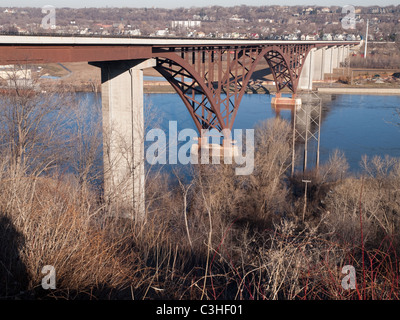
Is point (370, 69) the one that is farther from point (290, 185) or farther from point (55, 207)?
point (55, 207)

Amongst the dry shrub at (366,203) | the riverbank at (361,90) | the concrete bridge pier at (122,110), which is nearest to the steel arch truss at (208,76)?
the concrete bridge pier at (122,110)

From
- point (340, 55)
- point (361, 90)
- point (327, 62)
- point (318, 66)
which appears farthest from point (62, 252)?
point (340, 55)

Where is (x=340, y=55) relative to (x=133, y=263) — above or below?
above

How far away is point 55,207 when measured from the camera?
11.9 ft

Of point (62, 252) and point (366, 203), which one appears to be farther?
point (366, 203)

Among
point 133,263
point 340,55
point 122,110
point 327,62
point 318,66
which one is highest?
point 340,55

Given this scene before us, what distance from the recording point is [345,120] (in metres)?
27.5

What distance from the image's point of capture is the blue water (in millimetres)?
20234

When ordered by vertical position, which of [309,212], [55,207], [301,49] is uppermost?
[301,49]

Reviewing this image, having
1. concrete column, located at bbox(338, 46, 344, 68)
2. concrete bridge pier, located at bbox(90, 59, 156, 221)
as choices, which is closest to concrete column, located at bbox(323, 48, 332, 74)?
concrete column, located at bbox(338, 46, 344, 68)

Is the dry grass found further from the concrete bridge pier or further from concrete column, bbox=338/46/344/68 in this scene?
concrete column, bbox=338/46/344/68

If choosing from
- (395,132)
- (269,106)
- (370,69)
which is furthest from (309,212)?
(370,69)

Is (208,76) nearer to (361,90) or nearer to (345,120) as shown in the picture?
(345,120)
